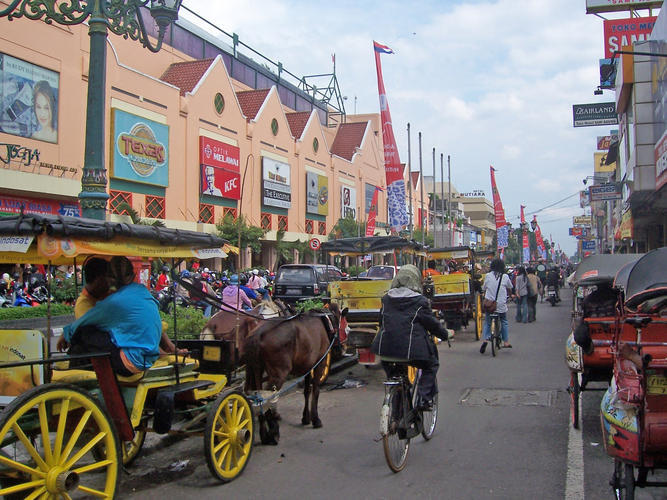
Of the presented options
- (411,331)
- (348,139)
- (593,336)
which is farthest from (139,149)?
(348,139)

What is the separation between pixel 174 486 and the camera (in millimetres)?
5234

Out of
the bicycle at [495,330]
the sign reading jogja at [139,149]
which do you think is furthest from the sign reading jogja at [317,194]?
the bicycle at [495,330]

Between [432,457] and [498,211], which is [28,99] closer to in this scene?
[432,457]

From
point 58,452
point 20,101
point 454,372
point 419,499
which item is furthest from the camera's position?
point 20,101

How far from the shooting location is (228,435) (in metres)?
5.33

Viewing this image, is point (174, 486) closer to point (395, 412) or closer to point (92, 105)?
point (395, 412)

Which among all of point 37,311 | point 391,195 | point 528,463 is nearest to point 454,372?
point 528,463

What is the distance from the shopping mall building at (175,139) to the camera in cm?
2034

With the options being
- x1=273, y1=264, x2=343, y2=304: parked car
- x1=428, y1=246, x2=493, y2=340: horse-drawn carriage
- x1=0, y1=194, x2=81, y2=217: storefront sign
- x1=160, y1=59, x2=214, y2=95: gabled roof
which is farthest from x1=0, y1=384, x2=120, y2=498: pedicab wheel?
x1=160, y1=59, x2=214, y2=95: gabled roof

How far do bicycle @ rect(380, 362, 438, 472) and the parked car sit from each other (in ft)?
48.7

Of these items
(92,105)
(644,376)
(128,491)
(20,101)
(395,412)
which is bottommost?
(128,491)

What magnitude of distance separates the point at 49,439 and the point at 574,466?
449 cm

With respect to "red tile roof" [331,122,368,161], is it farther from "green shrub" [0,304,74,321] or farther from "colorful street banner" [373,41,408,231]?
"green shrub" [0,304,74,321]

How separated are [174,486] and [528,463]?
3281mm
